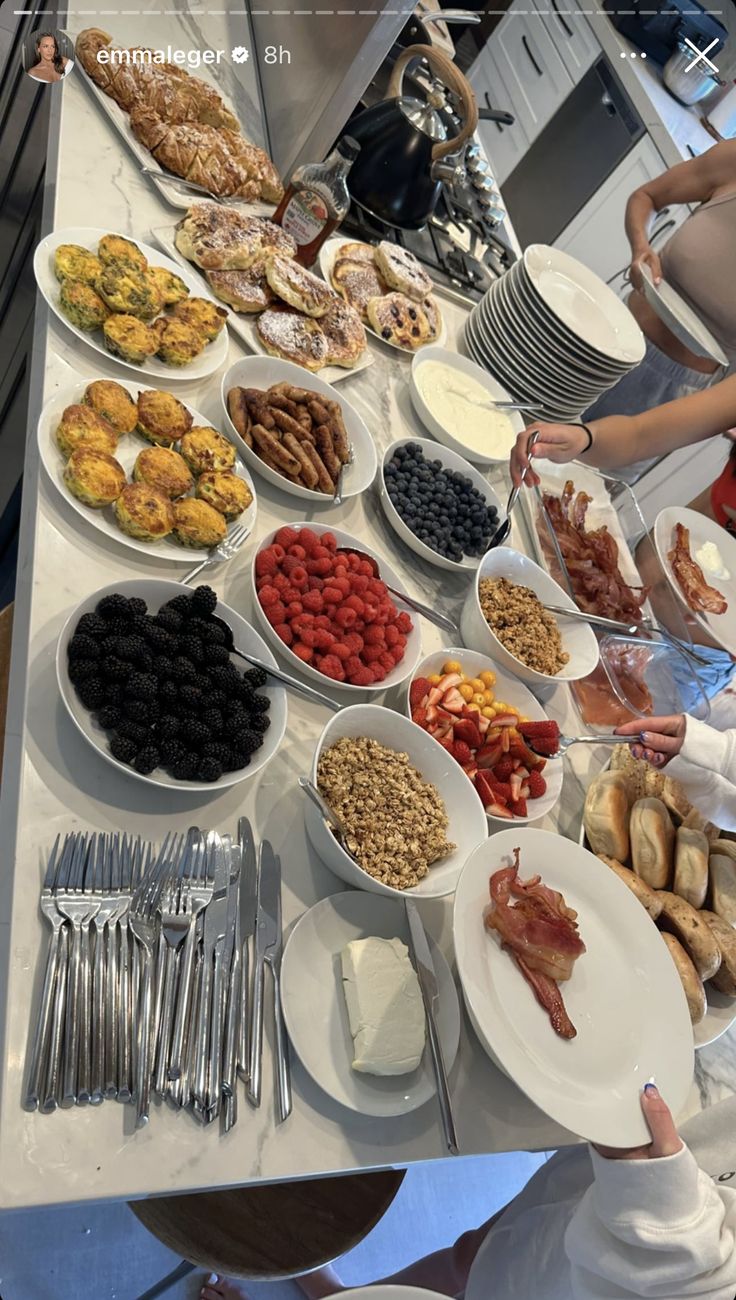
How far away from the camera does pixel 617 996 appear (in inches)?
Answer: 44.6

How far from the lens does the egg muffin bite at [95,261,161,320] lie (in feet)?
4.67

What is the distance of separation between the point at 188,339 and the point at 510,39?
5663mm

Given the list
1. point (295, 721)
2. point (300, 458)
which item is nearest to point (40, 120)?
point (300, 458)

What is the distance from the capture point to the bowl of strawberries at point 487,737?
130cm

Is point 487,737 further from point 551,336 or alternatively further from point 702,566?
point 551,336

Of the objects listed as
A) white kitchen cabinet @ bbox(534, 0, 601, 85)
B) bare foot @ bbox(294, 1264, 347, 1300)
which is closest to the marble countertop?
bare foot @ bbox(294, 1264, 347, 1300)

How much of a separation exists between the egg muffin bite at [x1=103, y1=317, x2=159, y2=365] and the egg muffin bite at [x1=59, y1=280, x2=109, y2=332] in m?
0.02

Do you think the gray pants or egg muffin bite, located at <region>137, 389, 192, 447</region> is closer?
egg muffin bite, located at <region>137, 389, 192, 447</region>

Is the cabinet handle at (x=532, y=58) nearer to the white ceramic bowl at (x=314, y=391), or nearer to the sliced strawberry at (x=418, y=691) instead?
the white ceramic bowl at (x=314, y=391)

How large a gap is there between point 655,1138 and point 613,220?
202 inches

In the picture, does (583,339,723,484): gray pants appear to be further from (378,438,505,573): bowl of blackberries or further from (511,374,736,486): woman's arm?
(378,438,505,573): bowl of blackberries

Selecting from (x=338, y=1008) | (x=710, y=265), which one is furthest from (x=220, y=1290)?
(x=710, y=265)

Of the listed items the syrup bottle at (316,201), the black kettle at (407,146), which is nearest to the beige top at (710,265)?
the black kettle at (407,146)

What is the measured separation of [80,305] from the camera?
137cm
